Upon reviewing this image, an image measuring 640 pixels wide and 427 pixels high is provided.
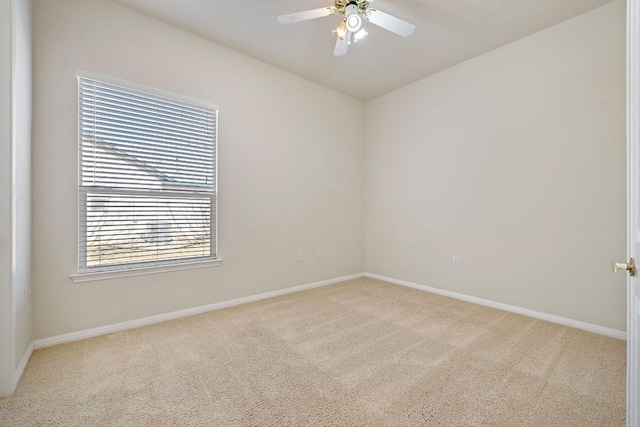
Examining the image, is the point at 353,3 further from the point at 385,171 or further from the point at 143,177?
the point at 385,171

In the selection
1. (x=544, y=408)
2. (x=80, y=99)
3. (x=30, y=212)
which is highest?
(x=80, y=99)

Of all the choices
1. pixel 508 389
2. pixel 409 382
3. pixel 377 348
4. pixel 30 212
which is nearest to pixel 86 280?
pixel 30 212

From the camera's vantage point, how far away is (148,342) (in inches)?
89.7

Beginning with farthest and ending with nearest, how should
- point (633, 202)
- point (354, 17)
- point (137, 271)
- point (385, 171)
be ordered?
point (385, 171)
point (137, 271)
point (354, 17)
point (633, 202)

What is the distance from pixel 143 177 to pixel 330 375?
90.7 inches

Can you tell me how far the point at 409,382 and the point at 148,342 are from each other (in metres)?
1.99

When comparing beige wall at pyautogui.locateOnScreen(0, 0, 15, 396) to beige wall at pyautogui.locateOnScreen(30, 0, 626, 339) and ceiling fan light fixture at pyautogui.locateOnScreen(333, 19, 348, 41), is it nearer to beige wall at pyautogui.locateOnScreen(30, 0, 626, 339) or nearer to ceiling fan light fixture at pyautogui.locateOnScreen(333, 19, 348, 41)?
beige wall at pyautogui.locateOnScreen(30, 0, 626, 339)

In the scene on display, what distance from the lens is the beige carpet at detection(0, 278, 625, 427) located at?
147 cm

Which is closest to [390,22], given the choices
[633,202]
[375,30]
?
[375,30]

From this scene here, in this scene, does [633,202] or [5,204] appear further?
[5,204]

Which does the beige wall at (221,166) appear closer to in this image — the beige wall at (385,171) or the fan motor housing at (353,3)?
the beige wall at (385,171)

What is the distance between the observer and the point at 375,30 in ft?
9.05

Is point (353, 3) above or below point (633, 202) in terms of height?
above

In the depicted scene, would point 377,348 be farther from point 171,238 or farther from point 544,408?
point 171,238
